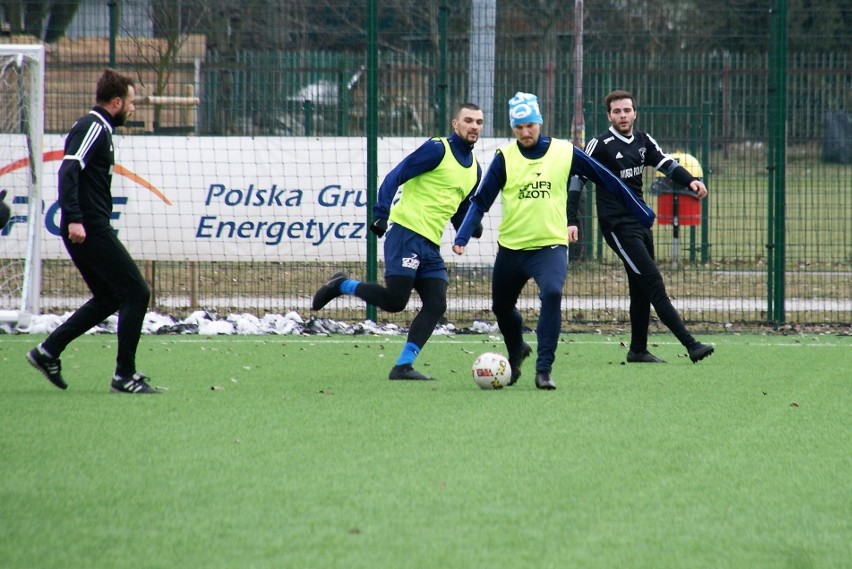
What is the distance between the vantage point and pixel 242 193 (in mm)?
12469

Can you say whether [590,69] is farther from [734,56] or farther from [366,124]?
[366,124]

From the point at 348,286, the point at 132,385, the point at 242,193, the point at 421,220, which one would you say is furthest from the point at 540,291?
the point at 242,193

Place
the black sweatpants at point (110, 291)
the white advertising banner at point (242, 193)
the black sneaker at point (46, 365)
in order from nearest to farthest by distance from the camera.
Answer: the black sweatpants at point (110, 291) < the black sneaker at point (46, 365) < the white advertising banner at point (242, 193)

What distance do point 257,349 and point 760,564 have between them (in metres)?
7.06

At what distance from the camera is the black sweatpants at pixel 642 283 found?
9.41m

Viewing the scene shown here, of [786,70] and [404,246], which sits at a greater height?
[786,70]

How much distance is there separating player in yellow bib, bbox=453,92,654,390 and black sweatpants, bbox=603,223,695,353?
125cm

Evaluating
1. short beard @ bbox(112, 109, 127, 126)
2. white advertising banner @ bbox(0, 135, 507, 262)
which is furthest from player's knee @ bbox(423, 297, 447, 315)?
white advertising banner @ bbox(0, 135, 507, 262)

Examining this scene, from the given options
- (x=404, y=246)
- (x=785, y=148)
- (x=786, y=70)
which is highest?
(x=786, y=70)

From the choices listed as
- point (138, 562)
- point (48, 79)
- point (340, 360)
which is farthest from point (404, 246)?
point (48, 79)

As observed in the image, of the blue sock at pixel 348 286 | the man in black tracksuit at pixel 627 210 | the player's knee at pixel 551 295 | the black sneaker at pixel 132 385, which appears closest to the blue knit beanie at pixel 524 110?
the player's knee at pixel 551 295

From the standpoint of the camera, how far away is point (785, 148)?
12.3m

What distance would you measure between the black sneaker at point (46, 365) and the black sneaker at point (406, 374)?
2196 millimetres

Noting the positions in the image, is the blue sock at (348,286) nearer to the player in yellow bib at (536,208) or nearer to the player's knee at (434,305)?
the player's knee at (434,305)
